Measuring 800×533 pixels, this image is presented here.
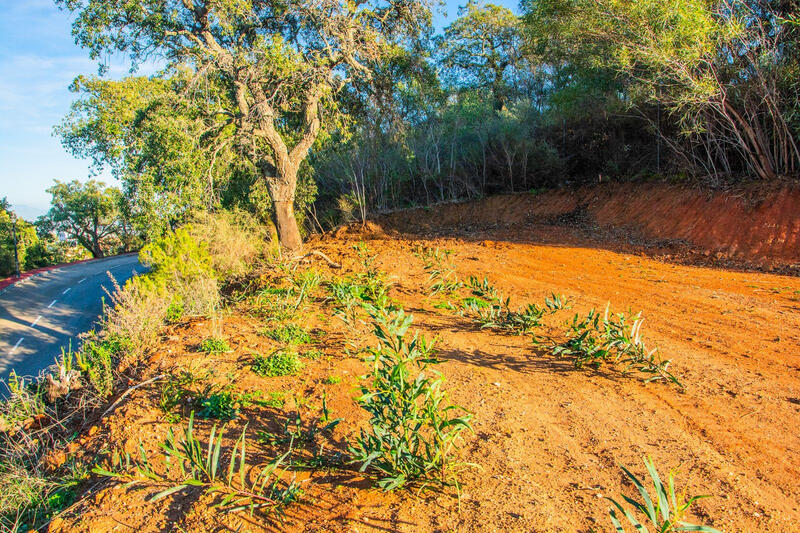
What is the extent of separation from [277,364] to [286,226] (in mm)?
6992

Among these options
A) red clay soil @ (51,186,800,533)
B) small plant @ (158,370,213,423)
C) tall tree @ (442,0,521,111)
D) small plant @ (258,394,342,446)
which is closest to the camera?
red clay soil @ (51,186,800,533)

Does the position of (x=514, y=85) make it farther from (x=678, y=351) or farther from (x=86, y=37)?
(x=678, y=351)

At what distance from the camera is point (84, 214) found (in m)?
38.9

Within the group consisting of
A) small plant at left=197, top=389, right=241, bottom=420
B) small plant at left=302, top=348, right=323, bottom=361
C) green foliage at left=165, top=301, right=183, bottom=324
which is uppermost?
green foliage at left=165, top=301, right=183, bottom=324

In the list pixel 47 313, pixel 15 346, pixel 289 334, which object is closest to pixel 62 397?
pixel 289 334

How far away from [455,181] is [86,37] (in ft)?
37.6

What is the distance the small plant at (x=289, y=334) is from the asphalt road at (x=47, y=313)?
12094 millimetres

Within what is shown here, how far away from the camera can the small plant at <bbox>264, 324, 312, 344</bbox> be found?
4.98 meters

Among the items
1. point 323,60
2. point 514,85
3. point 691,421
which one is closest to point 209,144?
point 323,60

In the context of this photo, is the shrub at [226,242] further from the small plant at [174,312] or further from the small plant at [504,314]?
the small plant at [504,314]

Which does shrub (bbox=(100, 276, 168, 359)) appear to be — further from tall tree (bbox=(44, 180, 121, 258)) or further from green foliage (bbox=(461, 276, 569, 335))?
tall tree (bbox=(44, 180, 121, 258))

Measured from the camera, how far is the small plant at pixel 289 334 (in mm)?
4984

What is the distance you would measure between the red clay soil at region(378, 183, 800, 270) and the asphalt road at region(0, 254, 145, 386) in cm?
1213

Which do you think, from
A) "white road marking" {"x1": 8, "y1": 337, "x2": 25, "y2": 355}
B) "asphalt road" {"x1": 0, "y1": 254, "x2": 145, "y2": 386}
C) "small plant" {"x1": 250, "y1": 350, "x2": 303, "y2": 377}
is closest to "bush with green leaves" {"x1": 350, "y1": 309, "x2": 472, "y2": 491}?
"small plant" {"x1": 250, "y1": 350, "x2": 303, "y2": 377}
